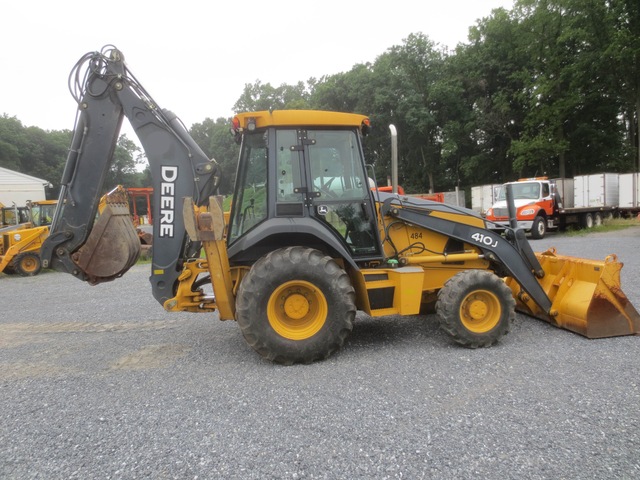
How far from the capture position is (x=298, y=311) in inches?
173

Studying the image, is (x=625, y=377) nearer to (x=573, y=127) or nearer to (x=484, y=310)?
(x=484, y=310)

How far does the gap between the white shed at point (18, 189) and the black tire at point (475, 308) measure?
129ft

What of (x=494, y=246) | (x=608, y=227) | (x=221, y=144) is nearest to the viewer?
(x=494, y=246)

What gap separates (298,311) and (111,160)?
8.00ft

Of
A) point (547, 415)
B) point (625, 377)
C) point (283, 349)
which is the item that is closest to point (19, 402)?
point (283, 349)

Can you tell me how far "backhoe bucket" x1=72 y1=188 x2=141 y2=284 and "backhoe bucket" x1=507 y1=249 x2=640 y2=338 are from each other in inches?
Answer: 188

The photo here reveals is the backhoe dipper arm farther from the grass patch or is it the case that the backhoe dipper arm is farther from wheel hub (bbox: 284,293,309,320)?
the grass patch

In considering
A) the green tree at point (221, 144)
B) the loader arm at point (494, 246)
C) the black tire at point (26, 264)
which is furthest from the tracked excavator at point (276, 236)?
the black tire at point (26, 264)

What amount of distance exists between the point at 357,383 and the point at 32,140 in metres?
69.6

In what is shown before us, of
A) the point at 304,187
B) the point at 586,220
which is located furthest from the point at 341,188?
the point at 586,220

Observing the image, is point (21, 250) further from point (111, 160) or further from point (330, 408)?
point (330, 408)

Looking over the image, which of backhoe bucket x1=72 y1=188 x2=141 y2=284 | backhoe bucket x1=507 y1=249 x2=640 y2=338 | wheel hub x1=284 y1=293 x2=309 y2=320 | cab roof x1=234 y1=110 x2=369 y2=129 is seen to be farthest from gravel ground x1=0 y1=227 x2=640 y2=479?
cab roof x1=234 y1=110 x2=369 y2=129

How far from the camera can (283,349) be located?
421 cm

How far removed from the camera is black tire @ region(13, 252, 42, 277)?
11961mm
